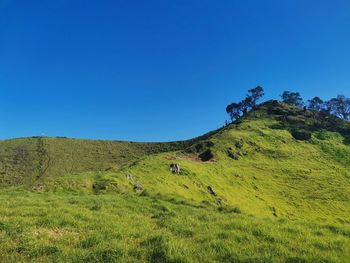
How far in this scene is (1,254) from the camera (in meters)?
9.35

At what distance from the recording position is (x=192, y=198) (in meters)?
37.7

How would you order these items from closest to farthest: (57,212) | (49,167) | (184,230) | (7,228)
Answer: (7,228), (184,230), (57,212), (49,167)

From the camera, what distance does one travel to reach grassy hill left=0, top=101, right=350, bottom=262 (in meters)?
10.1

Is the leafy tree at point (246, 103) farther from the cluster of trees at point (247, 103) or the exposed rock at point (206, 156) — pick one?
the exposed rock at point (206, 156)

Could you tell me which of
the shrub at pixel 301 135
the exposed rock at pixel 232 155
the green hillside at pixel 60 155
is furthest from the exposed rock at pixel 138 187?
the shrub at pixel 301 135

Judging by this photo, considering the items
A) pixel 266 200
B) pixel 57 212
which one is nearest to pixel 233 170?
pixel 266 200

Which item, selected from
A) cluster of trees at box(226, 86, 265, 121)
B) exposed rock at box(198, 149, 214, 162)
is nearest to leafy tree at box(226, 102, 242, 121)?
cluster of trees at box(226, 86, 265, 121)

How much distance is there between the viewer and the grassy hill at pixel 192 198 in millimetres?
10133

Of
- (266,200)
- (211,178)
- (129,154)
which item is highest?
(129,154)

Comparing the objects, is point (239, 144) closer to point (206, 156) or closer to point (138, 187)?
point (206, 156)

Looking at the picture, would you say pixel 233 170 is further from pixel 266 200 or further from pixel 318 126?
pixel 318 126

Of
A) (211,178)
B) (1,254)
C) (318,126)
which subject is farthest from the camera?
(318,126)

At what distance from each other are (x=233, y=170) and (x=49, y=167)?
5178 cm

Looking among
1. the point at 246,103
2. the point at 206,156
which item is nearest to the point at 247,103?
the point at 246,103
